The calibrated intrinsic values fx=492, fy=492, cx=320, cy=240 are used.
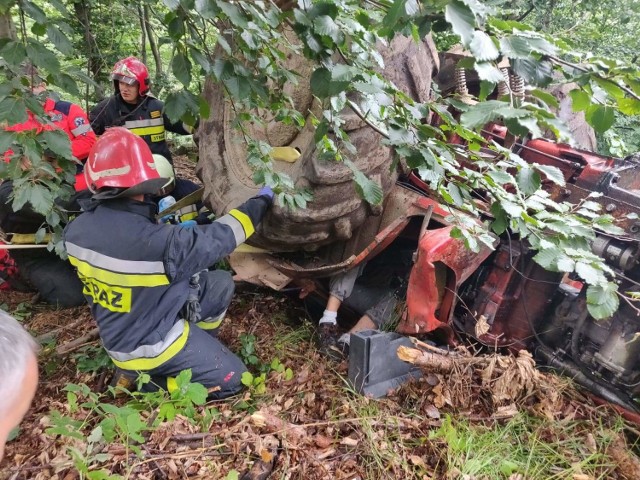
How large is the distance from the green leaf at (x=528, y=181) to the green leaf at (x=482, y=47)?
1.20 ft

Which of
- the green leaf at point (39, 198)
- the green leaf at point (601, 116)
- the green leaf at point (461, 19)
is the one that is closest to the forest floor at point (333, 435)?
the green leaf at point (39, 198)

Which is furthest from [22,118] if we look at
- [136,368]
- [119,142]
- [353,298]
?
[353,298]

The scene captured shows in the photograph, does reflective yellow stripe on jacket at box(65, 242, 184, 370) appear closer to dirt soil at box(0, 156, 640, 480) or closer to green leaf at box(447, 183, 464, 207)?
dirt soil at box(0, 156, 640, 480)

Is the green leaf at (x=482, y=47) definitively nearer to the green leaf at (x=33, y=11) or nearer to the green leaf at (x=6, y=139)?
the green leaf at (x=33, y=11)

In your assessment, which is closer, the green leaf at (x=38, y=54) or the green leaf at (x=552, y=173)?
the green leaf at (x=552, y=173)

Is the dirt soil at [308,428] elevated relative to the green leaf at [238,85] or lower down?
lower down

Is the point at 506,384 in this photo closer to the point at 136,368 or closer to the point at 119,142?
the point at 136,368

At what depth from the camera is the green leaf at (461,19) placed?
0.96 meters

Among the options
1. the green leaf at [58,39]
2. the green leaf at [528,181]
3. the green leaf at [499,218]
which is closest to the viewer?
the green leaf at [528,181]

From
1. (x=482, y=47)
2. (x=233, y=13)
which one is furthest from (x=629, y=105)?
(x=233, y=13)

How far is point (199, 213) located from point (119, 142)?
3.62 ft

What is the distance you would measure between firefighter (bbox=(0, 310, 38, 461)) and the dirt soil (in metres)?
1.08

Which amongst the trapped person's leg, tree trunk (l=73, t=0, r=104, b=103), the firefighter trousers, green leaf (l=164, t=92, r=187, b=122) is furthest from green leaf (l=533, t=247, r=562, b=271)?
the trapped person's leg

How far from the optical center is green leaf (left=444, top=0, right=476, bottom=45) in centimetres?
96
